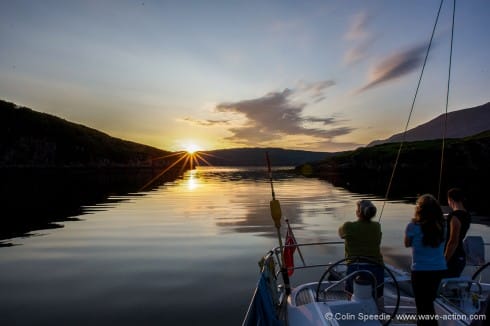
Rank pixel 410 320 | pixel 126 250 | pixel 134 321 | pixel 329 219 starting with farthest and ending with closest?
1. pixel 329 219
2. pixel 126 250
3. pixel 134 321
4. pixel 410 320

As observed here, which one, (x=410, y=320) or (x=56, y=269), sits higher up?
(x=410, y=320)

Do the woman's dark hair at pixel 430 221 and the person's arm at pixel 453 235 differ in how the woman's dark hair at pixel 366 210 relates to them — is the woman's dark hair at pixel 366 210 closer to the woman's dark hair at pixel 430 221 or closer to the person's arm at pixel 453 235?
the woman's dark hair at pixel 430 221

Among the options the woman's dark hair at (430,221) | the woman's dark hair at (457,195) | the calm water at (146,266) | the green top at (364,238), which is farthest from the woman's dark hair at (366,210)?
the calm water at (146,266)

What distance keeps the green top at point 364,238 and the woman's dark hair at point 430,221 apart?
99 cm

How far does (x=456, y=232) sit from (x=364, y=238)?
6.09 ft

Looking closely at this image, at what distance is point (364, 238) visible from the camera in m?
7.16

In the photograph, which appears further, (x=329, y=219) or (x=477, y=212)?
(x=477, y=212)

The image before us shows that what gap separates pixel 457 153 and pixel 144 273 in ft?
413

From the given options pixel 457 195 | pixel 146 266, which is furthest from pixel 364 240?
pixel 146 266

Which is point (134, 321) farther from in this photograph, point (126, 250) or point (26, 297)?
point (126, 250)

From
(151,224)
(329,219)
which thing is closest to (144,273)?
(151,224)

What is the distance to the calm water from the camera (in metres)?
11.0

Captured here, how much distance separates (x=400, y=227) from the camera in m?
26.4

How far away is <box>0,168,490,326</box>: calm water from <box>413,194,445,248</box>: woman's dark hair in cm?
612
